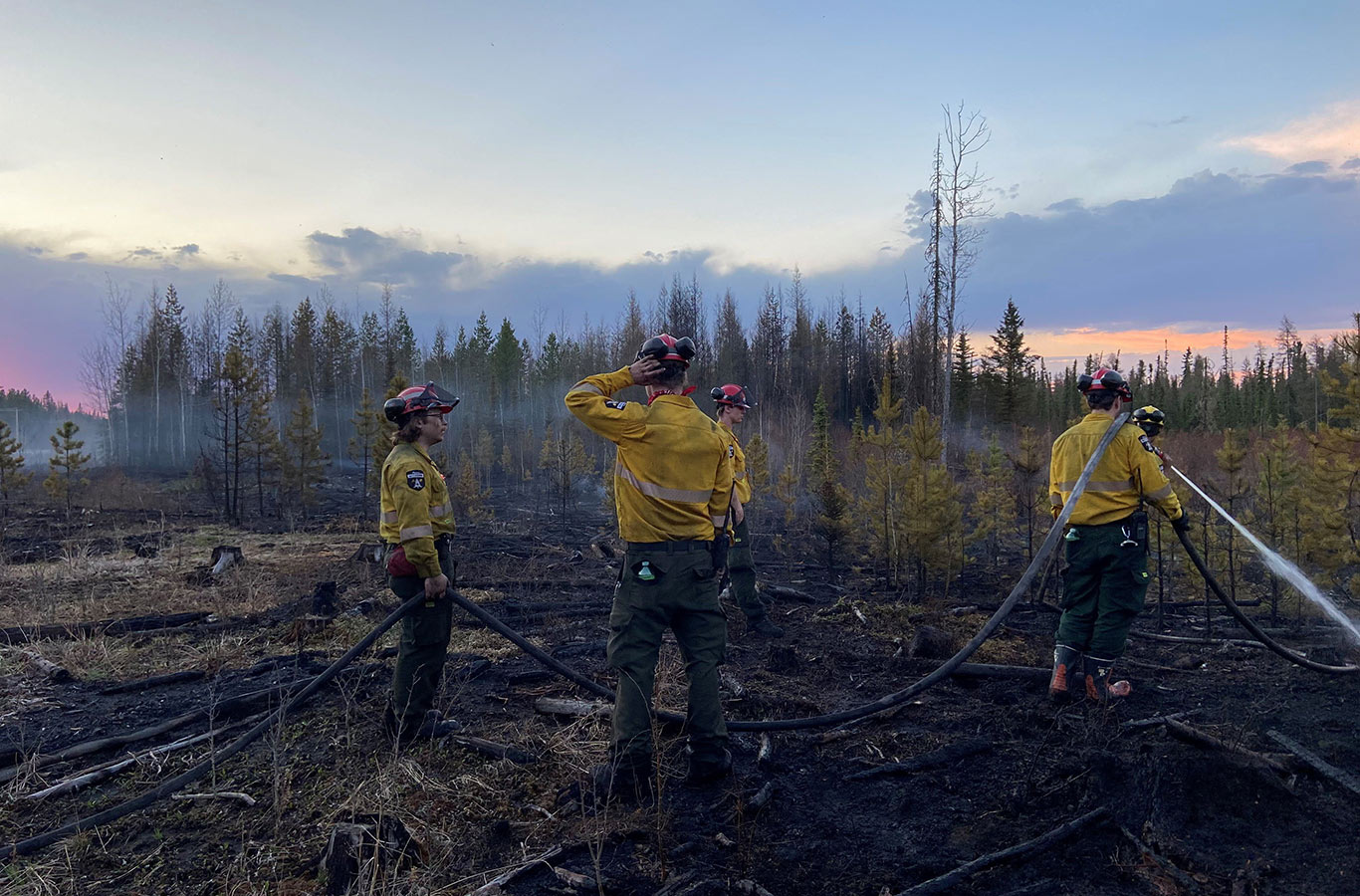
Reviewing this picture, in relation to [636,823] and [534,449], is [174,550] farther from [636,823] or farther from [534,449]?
[534,449]

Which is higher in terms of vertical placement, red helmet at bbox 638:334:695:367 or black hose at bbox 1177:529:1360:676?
red helmet at bbox 638:334:695:367

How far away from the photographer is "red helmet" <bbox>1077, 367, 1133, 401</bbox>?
5867 mm

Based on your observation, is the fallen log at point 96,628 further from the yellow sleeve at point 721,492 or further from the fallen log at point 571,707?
the yellow sleeve at point 721,492

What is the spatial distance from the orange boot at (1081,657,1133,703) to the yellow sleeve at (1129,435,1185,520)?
1.25 meters

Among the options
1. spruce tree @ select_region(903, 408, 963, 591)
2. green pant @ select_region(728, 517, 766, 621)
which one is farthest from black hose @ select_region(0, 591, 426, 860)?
spruce tree @ select_region(903, 408, 963, 591)

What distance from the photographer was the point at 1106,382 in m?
5.91

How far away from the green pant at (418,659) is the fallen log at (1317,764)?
17.6 feet

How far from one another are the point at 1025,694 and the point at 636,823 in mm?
3729

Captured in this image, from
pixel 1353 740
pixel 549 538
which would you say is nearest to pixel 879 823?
pixel 1353 740

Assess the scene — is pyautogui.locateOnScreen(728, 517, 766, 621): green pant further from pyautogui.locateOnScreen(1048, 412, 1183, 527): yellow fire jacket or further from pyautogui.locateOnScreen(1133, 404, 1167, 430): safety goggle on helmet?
pyautogui.locateOnScreen(1133, 404, 1167, 430): safety goggle on helmet

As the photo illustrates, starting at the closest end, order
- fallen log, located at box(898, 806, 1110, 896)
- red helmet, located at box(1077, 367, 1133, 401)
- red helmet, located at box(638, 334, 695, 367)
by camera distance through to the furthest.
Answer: fallen log, located at box(898, 806, 1110, 896), red helmet, located at box(638, 334, 695, 367), red helmet, located at box(1077, 367, 1133, 401)

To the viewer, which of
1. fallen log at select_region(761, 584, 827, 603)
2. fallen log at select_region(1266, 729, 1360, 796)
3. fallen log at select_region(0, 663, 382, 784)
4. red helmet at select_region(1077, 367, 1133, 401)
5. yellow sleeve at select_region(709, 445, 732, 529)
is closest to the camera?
fallen log at select_region(1266, 729, 1360, 796)

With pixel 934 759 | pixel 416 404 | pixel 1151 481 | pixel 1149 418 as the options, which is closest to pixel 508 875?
pixel 934 759

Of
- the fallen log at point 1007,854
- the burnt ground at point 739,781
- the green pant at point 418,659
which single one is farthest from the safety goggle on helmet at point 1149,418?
the green pant at point 418,659
